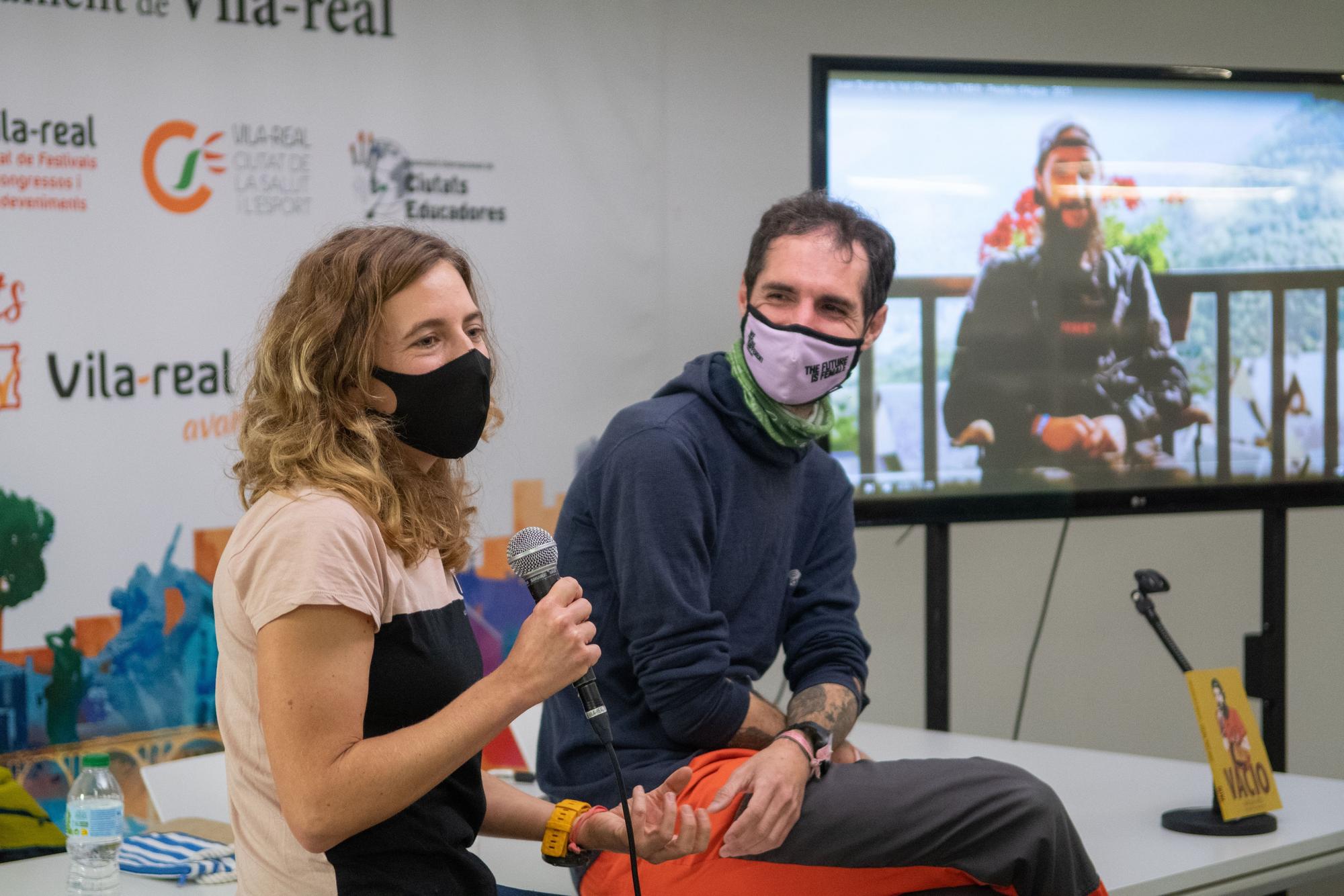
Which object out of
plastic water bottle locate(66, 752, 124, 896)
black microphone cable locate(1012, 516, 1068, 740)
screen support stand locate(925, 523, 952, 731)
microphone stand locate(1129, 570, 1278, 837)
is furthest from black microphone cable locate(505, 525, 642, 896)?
black microphone cable locate(1012, 516, 1068, 740)

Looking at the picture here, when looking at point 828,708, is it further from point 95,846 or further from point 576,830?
point 95,846

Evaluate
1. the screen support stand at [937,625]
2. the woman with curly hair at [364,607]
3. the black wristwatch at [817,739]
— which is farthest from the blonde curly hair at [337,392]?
the screen support stand at [937,625]

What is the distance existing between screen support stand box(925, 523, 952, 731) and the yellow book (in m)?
0.82

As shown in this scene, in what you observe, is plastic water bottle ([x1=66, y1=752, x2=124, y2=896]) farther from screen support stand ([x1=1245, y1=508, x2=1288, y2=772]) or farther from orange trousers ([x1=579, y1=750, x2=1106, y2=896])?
screen support stand ([x1=1245, y1=508, x2=1288, y2=772])

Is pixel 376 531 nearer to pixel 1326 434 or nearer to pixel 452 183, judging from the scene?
pixel 452 183

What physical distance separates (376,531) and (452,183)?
6.42 ft

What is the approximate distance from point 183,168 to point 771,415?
5.03 ft

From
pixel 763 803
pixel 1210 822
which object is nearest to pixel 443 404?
pixel 763 803

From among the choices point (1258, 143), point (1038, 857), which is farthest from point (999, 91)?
point (1038, 857)

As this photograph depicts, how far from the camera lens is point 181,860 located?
6.43 ft

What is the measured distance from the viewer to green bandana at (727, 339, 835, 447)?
1812 millimetres

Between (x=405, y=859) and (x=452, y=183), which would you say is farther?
(x=452, y=183)

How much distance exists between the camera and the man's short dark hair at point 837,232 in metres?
1.88

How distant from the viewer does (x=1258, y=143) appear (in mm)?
3164
